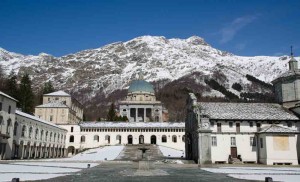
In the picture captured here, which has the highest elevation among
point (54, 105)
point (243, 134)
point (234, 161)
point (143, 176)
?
point (54, 105)

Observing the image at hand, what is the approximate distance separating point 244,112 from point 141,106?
85147 mm

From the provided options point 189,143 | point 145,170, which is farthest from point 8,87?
point 145,170

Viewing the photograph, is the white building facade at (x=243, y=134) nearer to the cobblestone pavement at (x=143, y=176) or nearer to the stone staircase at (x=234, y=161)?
the stone staircase at (x=234, y=161)

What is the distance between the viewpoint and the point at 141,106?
139m

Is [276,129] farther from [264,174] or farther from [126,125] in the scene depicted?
[126,125]

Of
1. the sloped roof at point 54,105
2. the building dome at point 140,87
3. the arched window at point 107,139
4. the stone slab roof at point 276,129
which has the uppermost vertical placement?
the building dome at point 140,87

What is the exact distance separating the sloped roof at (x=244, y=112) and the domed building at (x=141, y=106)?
8019 centimetres

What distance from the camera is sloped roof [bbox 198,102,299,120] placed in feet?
179

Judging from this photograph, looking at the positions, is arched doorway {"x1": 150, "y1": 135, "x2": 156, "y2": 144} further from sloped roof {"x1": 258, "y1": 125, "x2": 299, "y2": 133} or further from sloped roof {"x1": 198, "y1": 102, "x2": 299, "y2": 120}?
sloped roof {"x1": 258, "y1": 125, "x2": 299, "y2": 133}

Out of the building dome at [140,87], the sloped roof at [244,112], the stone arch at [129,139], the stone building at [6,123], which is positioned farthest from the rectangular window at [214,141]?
the building dome at [140,87]

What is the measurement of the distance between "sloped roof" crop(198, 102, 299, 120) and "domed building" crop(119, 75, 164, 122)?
80.2m

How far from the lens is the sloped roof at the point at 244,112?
5450 cm

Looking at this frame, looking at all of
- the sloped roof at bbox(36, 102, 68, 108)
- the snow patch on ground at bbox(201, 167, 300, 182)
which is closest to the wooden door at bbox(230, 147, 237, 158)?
the snow patch on ground at bbox(201, 167, 300, 182)

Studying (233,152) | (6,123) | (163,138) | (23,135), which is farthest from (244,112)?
(163,138)
